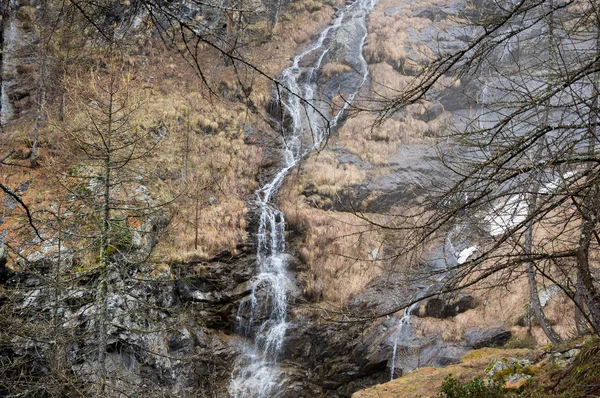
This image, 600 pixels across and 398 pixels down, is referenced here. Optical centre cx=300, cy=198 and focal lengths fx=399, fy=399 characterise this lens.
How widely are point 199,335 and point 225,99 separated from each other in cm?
1408

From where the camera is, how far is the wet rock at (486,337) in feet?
34.0

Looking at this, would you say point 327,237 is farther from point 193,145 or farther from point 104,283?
point 104,283

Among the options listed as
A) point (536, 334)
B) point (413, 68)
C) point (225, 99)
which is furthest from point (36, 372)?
point (413, 68)

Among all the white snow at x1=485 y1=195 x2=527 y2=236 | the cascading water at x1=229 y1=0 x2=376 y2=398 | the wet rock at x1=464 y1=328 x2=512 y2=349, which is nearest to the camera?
the white snow at x1=485 y1=195 x2=527 y2=236

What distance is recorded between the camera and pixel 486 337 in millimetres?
10516

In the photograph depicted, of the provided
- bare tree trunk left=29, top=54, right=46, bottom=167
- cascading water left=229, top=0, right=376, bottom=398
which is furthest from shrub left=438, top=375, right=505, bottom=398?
bare tree trunk left=29, top=54, right=46, bottom=167

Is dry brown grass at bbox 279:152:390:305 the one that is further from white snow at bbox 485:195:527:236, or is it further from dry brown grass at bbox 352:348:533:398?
white snow at bbox 485:195:527:236

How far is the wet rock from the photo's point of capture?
34.0 feet

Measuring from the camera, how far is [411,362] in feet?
34.7

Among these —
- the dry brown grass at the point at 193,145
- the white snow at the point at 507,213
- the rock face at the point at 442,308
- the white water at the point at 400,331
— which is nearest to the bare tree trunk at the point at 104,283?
the dry brown grass at the point at 193,145

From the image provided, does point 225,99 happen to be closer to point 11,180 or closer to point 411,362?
point 11,180

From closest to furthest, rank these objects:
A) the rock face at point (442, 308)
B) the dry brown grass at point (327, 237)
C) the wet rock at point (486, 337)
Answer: the wet rock at point (486, 337), the rock face at point (442, 308), the dry brown grass at point (327, 237)

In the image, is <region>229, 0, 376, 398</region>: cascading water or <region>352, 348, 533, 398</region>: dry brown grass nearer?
<region>352, 348, 533, 398</region>: dry brown grass

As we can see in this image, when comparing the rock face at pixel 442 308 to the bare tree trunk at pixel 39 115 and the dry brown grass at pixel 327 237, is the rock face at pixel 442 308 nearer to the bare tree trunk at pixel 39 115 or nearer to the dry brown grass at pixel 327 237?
the dry brown grass at pixel 327 237
